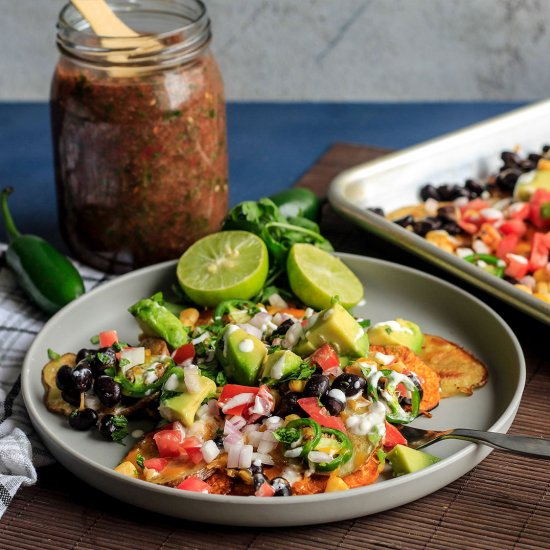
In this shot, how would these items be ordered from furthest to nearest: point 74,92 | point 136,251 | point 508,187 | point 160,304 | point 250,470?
point 508,187 < point 136,251 < point 74,92 < point 160,304 < point 250,470

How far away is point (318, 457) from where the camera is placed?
243 centimetres

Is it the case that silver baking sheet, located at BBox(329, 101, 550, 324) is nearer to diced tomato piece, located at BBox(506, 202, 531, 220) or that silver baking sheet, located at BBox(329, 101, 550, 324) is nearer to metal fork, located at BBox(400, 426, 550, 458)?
diced tomato piece, located at BBox(506, 202, 531, 220)

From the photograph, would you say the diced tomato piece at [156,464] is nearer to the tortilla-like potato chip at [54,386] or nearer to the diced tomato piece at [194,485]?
the diced tomato piece at [194,485]

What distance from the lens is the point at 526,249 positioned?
373 cm

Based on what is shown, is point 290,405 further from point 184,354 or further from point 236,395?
point 184,354

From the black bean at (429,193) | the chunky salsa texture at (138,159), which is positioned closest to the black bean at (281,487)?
the chunky salsa texture at (138,159)

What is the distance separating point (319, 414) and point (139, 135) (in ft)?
4.63

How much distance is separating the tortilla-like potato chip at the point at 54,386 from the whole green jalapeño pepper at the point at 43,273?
42 cm

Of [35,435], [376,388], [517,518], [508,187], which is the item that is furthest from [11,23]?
[517,518]

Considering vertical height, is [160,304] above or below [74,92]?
below

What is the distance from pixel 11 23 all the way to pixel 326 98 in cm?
200

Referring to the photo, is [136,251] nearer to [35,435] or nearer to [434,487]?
[35,435]

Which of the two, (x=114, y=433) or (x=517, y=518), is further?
(x=114, y=433)

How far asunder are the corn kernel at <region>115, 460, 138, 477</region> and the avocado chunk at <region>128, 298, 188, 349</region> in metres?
0.53
